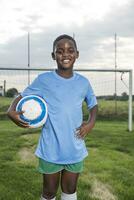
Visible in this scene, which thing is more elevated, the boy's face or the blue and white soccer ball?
the boy's face

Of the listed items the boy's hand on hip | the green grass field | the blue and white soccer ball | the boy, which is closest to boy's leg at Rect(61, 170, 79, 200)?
the boy

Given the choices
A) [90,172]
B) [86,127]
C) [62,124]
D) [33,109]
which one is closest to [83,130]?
[86,127]

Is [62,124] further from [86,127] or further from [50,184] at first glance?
[50,184]

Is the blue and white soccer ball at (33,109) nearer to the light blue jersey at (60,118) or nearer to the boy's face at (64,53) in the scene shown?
the light blue jersey at (60,118)

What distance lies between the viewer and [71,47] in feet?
13.4

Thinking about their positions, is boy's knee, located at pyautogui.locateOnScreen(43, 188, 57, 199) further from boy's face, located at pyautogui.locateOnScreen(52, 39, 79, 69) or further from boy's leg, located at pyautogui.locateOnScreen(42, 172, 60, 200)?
boy's face, located at pyautogui.locateOnScreen(52, 39, 79, 69)

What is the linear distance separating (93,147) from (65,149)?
7.11 m

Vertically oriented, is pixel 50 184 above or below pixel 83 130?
below

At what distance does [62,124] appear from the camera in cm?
395

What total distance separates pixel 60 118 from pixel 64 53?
576 mm

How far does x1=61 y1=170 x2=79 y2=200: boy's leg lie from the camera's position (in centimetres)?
403

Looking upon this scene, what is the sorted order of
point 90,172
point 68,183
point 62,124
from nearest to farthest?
point 62,124, point 68,183, point 90,172

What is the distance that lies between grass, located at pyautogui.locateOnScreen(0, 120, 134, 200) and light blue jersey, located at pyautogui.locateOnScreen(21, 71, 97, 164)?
1.83 meters

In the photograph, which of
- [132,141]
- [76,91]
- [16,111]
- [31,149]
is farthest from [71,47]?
[132,141]
